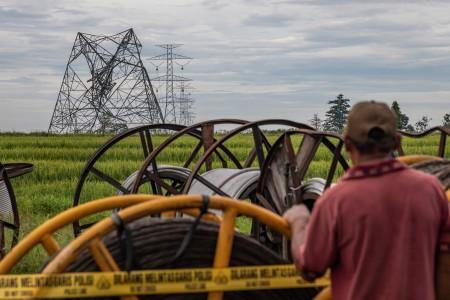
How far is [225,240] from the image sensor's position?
10.7 ft

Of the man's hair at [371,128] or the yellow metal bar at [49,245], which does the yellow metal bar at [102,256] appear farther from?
the man's hair at [371,128]

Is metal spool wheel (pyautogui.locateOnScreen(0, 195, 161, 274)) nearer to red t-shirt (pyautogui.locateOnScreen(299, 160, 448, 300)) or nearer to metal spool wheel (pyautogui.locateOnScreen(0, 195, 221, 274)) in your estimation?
metal spool wheel (pyautogui.locateOnScreen(0, 195, 221, 274))

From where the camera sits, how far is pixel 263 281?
10.9 ft

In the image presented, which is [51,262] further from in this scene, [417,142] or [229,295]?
[417,142]

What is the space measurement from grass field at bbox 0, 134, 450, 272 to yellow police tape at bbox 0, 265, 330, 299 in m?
4.12

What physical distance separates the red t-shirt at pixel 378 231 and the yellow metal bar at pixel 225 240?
394 millimetres

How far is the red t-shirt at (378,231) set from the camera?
2.84 meters

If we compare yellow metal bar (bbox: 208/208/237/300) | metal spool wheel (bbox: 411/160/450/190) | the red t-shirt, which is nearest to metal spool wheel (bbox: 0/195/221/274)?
yellow metal bar (bbox: 208/208/237/300)

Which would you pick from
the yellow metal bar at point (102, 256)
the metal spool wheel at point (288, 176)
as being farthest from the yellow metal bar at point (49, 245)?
the metal spool wheel at point (288, 176)

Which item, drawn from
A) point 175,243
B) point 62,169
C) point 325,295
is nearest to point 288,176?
point 325,295

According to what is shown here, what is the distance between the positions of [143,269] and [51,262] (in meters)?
0.35

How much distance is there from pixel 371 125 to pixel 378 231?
0.36 metres

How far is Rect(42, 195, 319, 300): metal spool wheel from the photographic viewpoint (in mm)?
3102

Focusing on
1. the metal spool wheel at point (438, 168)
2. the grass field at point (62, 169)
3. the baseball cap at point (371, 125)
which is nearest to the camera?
the baseball cap at point (371, 125)
